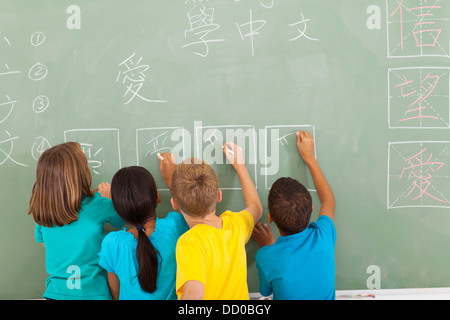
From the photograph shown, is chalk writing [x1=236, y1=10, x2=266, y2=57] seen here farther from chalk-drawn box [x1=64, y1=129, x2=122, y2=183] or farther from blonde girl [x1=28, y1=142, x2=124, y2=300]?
blonde girl [x1=28, y1=142, x2=124, y2=300]

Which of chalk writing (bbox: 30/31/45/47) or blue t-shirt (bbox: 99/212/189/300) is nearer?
blue t-shirt (bbox: 99/212/189/300)

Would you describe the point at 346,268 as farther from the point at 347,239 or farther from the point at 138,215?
the point at 138,215

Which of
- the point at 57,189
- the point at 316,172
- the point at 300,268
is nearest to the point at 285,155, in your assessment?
the point at 316,172

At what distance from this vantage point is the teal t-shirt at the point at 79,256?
3.64 feet

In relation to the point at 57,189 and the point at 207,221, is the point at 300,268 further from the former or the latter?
the point at 57,189

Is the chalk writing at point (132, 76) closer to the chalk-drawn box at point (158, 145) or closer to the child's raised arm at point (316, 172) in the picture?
the chalk-drawn box at point (158, 145)

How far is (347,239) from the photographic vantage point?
125 cm

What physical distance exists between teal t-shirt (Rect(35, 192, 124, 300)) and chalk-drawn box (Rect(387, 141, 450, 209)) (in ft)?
3.97

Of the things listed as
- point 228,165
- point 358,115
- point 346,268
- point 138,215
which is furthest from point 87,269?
point 358,115

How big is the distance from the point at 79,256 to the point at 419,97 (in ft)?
4.91

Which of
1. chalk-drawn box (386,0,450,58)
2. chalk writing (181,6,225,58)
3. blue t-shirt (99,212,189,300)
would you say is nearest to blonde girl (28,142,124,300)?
blue t-shirt (99,212,189,300)

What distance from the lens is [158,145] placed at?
4.13 ft

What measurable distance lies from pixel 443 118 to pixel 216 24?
1019 millimetres

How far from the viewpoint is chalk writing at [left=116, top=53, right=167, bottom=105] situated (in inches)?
49.1
